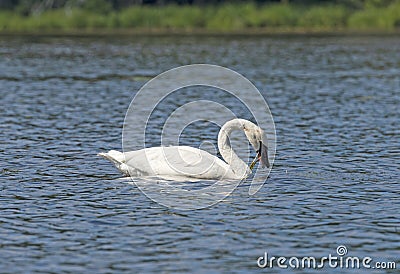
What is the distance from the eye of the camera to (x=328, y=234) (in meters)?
10.8

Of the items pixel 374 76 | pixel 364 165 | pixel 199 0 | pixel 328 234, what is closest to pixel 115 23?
pixel 199 0

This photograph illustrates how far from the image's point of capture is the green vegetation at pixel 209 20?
6378 centimetres

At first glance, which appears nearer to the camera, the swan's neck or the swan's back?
the swan's back

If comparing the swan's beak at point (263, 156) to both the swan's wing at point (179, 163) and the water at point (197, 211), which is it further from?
the swan's wing at point (179, 163)

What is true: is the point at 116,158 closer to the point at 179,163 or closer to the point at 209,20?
the point at 179,163

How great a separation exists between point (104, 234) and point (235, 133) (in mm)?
8260

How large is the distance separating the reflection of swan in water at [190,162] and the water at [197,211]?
1.16 feet

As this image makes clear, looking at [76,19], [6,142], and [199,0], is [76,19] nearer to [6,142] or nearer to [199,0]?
[199,0]

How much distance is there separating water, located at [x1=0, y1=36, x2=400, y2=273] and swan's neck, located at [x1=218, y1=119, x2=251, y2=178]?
0.54 m
